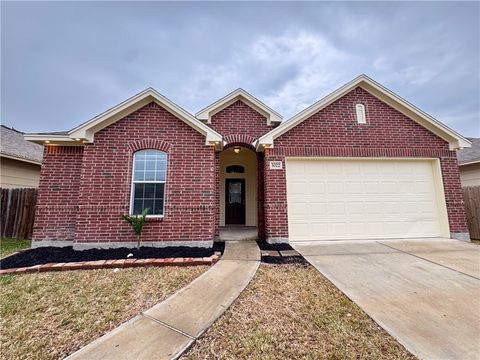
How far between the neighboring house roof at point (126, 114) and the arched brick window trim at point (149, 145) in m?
0.95

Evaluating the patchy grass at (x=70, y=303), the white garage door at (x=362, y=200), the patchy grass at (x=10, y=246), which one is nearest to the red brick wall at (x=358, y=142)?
the white garage door at (x=362, y=200)

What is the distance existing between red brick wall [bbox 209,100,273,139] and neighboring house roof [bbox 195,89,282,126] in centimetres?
11

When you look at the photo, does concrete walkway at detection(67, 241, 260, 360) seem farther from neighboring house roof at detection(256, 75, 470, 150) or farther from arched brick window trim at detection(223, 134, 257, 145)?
arched brick window trim at detection(223, 134, 257, 145)

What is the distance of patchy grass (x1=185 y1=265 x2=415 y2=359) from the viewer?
6.51ft

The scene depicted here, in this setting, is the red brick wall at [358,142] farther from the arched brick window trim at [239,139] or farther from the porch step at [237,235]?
the porch step at [237,235]

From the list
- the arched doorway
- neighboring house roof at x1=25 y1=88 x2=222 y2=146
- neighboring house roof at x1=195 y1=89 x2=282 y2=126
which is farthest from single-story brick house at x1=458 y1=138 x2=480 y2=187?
neighboring house roof at x1=25 y1=88 x2=222 y2=146

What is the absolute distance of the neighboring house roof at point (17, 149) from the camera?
8.69 meters

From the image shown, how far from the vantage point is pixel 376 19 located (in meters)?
8.91

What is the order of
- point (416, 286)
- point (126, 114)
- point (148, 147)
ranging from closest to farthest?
1. point (416, 286)
2. point (148, 147)
3. point (126, 114)

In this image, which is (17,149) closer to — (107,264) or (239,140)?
(107,264)

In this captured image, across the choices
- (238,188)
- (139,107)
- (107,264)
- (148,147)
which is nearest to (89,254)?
(107,264)

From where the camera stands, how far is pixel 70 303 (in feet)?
9.73

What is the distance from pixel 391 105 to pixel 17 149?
16314 millimetres

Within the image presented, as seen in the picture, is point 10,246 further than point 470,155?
No
